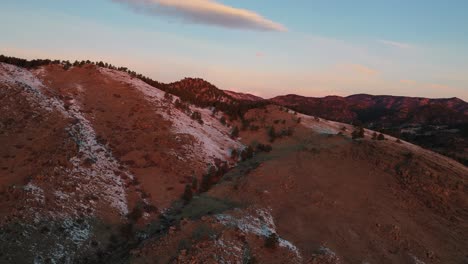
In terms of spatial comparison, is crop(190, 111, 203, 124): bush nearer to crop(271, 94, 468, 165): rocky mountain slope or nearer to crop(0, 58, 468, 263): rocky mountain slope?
crop(0, 58, 468, 263): rocky mountain slope

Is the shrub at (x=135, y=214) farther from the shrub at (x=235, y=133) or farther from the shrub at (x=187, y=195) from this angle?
the shrub at (x=235, y=133)

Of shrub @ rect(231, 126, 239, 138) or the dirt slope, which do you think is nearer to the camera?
the dirt slope

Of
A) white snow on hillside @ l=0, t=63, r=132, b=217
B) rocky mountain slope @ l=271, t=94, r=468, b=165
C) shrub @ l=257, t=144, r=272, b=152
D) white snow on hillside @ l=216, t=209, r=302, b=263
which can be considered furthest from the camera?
rocky mountain slope @ l=271, t=94, r=468, b=165

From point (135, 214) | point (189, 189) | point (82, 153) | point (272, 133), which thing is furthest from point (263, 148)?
point (135, 214)

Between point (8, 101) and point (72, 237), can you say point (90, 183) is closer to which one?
point (72, 237)

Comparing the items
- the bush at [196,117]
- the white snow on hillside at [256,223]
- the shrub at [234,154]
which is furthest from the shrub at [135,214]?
the bush at [196,117]

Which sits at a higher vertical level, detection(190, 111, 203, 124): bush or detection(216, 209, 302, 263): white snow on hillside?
detection(190, 111, 203, 124): bush

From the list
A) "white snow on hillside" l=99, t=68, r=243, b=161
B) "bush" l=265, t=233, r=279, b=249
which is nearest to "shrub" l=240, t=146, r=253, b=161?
"white snow on hillside" l=99, t=68, r=243, b=161

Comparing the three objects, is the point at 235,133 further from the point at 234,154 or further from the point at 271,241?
the point at 271,241
